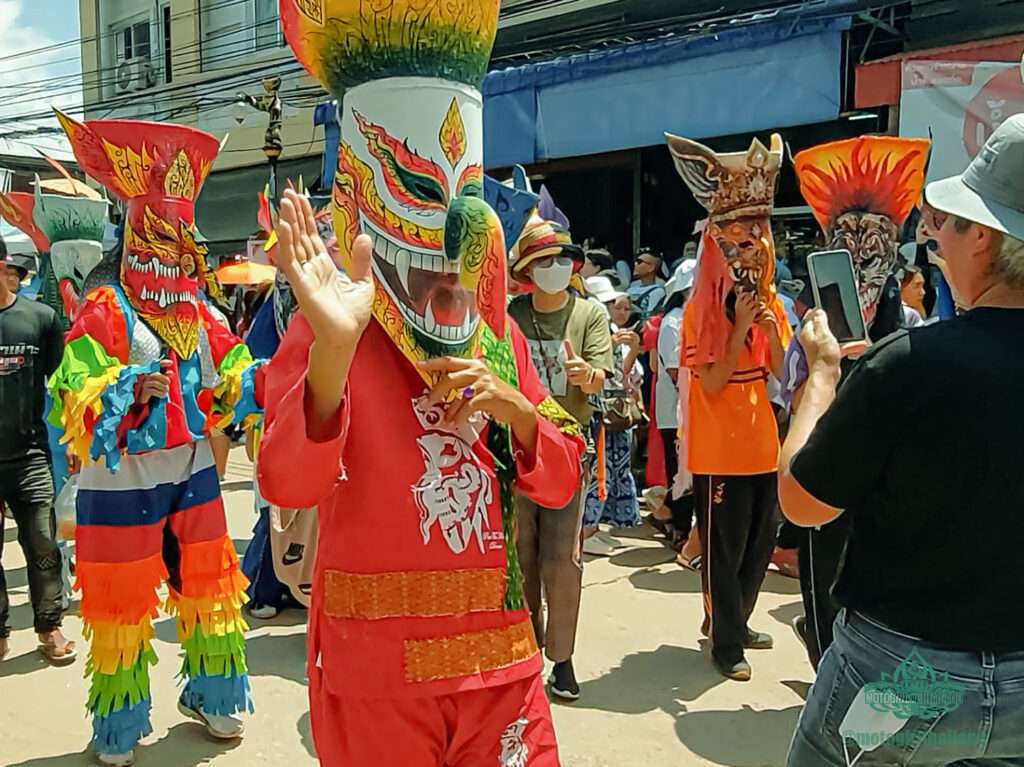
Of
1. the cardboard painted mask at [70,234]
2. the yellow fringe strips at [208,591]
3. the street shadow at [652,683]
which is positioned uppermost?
the cardboard painted mask at [70,234]

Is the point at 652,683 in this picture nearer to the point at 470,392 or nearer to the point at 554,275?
the point at 554,275

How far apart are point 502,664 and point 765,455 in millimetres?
2528

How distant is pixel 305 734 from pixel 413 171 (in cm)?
265

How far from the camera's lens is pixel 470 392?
6.55 ft

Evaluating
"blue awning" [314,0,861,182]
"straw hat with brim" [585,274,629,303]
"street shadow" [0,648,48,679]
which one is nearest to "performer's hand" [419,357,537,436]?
"street shadow" [0,648,48,679]

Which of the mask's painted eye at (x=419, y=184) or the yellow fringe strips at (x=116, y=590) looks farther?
the yellow fringe strips at (x=116, y=590)

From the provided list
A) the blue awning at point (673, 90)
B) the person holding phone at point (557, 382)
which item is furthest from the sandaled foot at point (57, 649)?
the blue awning at point (673, 90)

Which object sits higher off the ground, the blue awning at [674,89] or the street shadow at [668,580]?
the blue awning at [674,89]

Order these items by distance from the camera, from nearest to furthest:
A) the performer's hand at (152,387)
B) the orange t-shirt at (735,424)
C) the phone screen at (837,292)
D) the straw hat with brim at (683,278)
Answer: the phone screen at (837,292)
the performer's hand at (152,387)
the orange t-shirt at (735,424)
the straw hat with brim at (683,278)

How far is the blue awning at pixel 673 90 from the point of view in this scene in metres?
8.16

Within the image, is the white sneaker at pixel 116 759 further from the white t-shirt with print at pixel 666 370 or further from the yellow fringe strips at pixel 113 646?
the white t-shirt with print at pixel 666 370

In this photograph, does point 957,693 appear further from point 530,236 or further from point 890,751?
point 530,236

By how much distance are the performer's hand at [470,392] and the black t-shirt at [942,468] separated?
0.58 meters

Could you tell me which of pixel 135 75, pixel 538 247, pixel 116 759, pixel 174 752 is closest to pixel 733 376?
pixel 538 247
